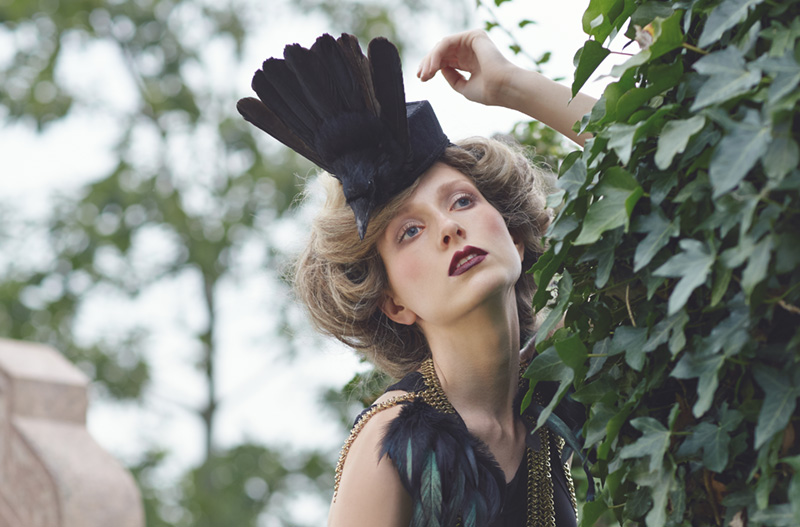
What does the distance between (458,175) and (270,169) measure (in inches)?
383

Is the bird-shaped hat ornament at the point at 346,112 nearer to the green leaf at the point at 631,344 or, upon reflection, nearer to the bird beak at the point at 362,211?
the bird beak at the point at 362,211

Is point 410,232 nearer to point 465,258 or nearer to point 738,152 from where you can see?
point 465,258

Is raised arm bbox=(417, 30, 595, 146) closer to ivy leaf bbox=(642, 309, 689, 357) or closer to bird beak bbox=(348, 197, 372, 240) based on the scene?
bird beak bbox=(348, 197, 372, 240)

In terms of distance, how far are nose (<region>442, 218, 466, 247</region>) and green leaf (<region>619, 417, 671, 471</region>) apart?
0.84 m

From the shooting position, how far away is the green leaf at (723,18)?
3.72ft

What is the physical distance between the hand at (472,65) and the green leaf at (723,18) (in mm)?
927

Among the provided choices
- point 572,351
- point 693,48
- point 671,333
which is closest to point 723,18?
point 693,48

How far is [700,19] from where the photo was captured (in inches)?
51.2

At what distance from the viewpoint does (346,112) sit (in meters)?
1.96

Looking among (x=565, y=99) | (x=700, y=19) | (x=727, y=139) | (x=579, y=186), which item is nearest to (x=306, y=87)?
(x=565, y=99)

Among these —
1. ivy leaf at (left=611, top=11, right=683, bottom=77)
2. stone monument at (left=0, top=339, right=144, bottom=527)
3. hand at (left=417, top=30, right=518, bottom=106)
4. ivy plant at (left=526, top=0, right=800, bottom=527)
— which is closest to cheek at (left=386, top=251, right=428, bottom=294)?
hand at (left=417, top=30, right=518, bottom=106)

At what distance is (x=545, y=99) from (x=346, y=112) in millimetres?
475

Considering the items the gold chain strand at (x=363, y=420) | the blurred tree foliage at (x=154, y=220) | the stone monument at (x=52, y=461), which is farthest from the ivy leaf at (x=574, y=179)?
the blurred tree foliage at (x=154, y=220)

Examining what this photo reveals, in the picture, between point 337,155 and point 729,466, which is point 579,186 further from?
point 337,155
